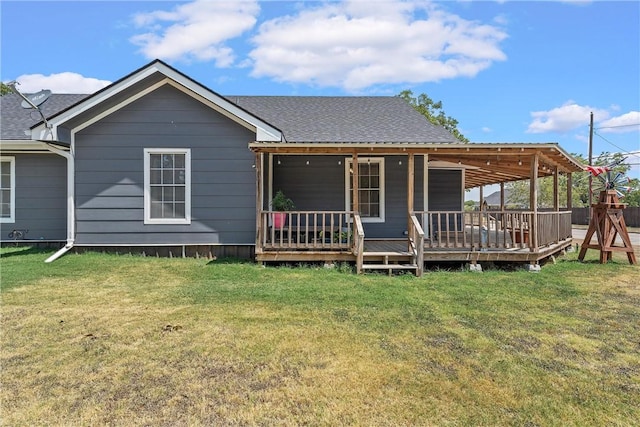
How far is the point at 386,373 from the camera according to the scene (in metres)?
3.12

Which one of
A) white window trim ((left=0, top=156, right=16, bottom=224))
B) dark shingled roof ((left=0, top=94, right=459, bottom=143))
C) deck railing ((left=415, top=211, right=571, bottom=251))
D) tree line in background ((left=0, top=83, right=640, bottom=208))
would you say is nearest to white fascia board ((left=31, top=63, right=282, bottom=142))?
dark shingled roof ((left=0, top=94, right=459, bottom=143))

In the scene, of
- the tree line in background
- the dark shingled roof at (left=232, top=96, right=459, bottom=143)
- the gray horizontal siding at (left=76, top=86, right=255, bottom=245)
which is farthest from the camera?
the tree line in background

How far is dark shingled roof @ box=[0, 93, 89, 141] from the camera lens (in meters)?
9.34

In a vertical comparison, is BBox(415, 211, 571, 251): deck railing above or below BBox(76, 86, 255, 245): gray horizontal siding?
below

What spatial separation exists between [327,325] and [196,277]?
345 cm

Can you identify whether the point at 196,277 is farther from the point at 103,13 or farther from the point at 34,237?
the point at 103,13

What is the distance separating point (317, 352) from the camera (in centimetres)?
353

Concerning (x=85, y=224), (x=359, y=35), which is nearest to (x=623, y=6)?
(x=359, y=35)

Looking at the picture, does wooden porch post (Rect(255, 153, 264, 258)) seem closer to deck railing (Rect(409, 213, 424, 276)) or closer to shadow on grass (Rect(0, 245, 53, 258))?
deck railing (Rect(409, 213, 424, 276))

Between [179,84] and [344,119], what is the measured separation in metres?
4.84

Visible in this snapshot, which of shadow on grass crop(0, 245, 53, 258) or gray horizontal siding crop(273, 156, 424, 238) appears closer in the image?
shadow on grass crop(0, 245, 53, 258)

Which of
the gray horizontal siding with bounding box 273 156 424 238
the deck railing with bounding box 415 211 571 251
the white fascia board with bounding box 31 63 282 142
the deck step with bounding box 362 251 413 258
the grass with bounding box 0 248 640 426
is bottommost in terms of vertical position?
the grass with bounding box 0 248 640 426

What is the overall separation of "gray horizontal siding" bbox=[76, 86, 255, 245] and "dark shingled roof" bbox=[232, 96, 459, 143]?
1.67 metres

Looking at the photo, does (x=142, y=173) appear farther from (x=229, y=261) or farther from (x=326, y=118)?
(x=326, y=118)
